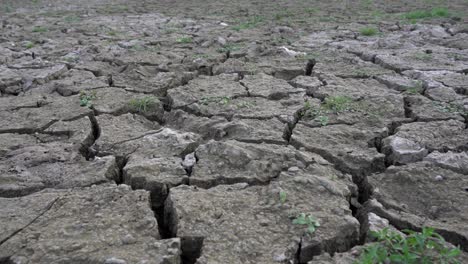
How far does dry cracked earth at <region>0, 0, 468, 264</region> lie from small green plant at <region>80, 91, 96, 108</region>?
5 cm

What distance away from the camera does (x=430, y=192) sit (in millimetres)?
2082

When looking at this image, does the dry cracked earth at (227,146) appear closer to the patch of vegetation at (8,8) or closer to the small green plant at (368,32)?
the small green plant at (368,32)

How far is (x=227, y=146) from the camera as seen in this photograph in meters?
2.40

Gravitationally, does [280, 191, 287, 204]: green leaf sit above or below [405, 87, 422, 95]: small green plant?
below

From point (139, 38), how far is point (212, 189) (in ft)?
12.3

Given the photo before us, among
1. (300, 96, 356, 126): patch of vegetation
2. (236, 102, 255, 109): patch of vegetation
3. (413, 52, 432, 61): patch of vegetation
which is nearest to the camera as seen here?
(300, 96, 356, 126): patch of vegetation

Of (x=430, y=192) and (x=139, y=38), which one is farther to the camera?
(x=139, y=38)

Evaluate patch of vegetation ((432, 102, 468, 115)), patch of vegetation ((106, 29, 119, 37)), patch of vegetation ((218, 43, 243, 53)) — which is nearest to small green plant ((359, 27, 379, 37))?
patch of vegetation ((218, 43, 243, 53))

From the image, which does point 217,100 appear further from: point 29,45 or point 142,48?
point 29,45

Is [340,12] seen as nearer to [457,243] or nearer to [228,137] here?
[228,137]

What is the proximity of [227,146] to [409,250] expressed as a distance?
1.11 meters

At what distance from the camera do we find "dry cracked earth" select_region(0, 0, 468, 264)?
70.0 inches

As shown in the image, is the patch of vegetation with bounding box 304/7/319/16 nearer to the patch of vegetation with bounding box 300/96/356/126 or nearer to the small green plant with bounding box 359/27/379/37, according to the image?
the small green plant with bounding box 359/27/379/37

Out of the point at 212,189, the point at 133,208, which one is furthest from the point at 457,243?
the point at 133,208
